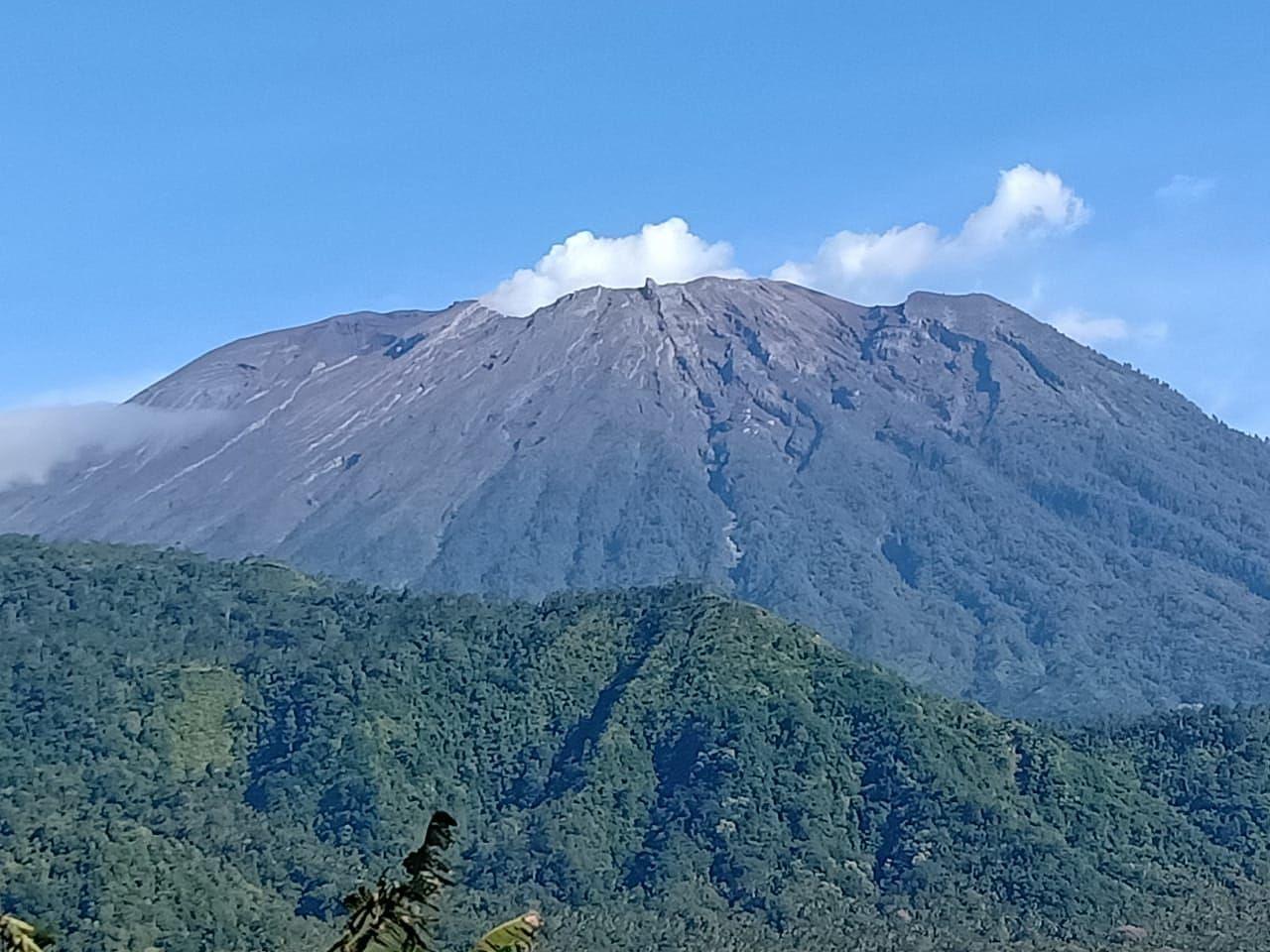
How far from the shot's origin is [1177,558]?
14538 centimetres

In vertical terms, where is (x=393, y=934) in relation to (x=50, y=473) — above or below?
below

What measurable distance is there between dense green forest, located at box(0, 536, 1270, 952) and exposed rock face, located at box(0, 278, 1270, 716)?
143ft

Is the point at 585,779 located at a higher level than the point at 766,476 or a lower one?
lower

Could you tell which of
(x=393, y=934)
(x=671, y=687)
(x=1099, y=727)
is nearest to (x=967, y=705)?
(x=1099, y=727)

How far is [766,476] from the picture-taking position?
6088 inches

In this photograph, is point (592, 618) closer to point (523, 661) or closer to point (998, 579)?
point (523, 661)

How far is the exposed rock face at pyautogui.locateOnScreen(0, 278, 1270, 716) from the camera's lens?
451 ft

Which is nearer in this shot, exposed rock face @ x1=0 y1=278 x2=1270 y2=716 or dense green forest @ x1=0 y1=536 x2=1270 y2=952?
dense green forest @ x1=0 y1=536 x2=1270 y2=952

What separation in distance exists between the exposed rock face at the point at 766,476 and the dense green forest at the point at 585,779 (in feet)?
143

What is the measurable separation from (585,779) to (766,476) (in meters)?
79.3

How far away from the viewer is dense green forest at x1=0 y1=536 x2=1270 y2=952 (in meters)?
64.3

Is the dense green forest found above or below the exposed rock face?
below

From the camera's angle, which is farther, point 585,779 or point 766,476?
point 766,476

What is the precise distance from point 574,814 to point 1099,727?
27901 mm
